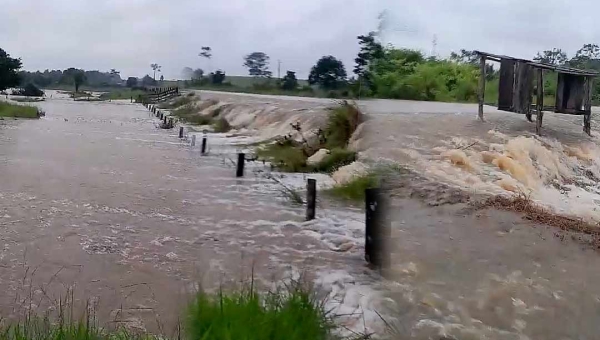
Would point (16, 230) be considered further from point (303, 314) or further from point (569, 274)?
point (569, 274)

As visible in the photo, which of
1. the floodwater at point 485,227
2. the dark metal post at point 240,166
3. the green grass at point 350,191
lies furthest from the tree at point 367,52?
the dark metal post at point 240,166

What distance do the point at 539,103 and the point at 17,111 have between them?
21.0 meters

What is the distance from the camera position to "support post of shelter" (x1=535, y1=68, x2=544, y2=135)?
4788 mm

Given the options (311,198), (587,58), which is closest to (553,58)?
(587,58)

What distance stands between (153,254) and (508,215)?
105 inches

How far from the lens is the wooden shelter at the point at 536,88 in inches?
172

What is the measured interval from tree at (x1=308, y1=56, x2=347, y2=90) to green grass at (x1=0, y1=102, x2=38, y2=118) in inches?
770

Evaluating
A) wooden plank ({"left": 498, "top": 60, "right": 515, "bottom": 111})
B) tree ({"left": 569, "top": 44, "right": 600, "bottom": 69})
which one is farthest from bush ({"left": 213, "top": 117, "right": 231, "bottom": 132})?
tree ({"left": 569, "top": 44, "right": 600, "bottom": 69})

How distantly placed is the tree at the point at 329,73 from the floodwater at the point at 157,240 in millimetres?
1173

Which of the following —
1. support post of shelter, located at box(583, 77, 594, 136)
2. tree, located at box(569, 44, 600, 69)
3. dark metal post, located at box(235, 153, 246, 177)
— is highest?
tree, located at box(569, 44, 600, 69)

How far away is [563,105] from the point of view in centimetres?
492

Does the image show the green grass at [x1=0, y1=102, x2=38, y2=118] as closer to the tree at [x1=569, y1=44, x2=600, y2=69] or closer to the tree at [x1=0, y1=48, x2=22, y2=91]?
the tree at [x1=0, y1=48, x2=22, y2=91]

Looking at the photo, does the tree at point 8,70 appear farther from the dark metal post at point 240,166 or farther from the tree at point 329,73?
the tree at point 329,73

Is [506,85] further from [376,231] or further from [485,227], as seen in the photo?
[376,231]
